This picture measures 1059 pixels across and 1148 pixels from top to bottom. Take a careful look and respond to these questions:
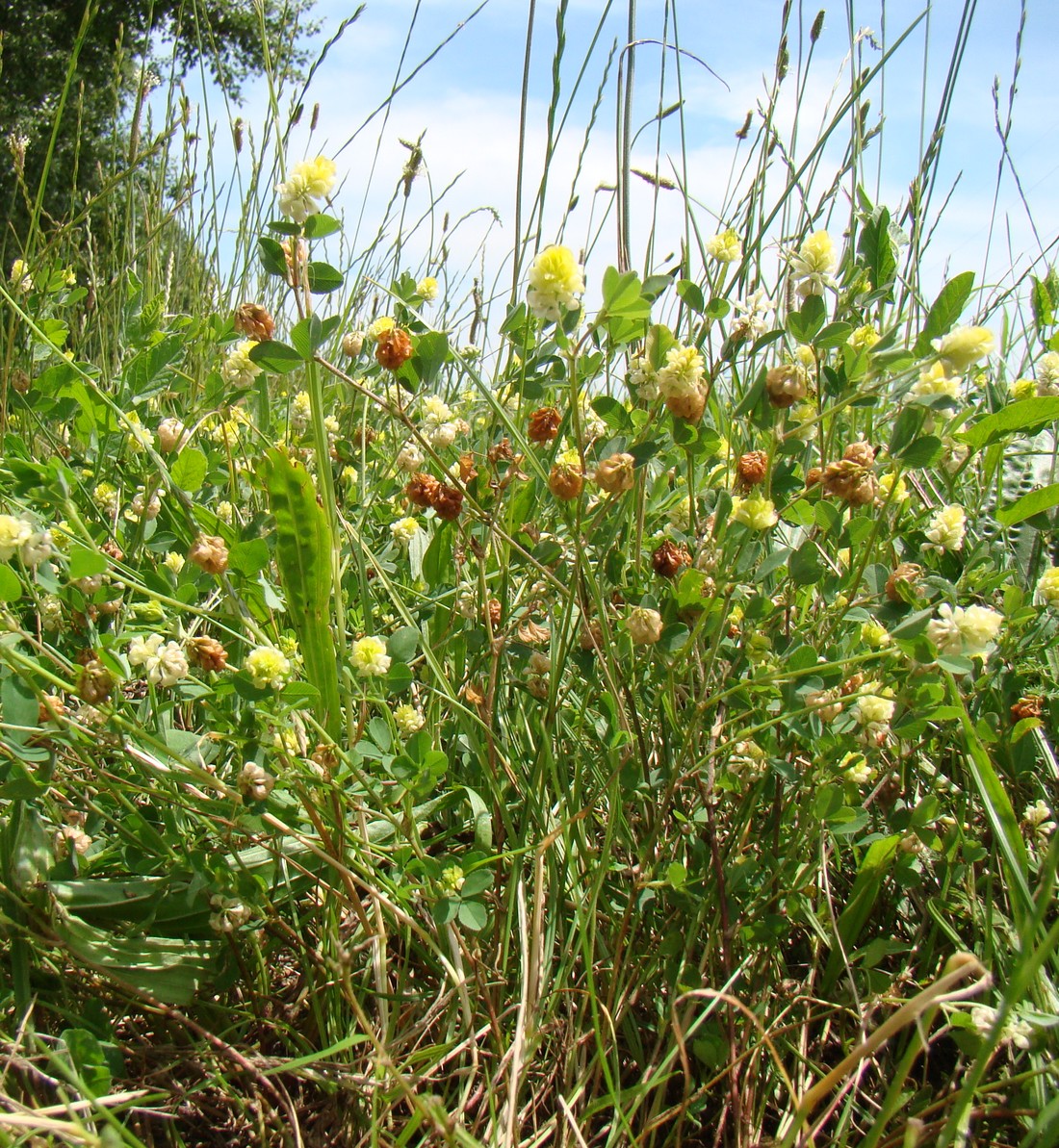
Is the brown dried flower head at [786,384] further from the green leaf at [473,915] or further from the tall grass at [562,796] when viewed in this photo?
the green leaf at [473,915]

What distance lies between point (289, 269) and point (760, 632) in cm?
56

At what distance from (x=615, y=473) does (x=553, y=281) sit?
15 centimetres

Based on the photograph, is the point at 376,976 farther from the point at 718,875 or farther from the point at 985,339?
the point at 985,339

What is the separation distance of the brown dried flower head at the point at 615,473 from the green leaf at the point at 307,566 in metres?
0.24

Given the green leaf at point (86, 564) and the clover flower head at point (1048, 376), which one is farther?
the clover flower head at point (1048, 376)

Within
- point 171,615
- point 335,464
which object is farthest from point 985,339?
point 335,464

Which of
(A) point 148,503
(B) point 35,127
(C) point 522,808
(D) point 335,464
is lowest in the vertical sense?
(C) point 522,808

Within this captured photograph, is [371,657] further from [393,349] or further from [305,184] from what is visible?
[305,184]

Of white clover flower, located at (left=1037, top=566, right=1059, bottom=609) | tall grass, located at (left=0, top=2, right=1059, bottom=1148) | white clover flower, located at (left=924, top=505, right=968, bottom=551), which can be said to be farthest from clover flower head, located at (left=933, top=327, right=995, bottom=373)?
white clover flower, located at (left=1037, top=566, right=1059, bottom=609)

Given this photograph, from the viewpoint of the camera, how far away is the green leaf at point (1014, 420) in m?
0.82

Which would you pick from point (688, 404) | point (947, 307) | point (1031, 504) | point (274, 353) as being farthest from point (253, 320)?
point (1031, 504)

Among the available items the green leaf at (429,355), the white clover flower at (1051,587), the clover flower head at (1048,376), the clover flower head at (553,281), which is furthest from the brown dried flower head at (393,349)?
the clover flower head at (1048,376)

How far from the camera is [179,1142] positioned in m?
0.70

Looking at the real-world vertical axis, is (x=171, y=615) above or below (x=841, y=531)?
below
